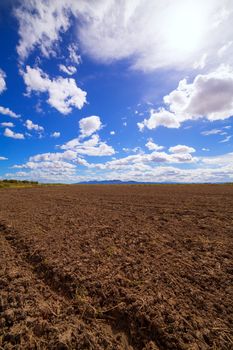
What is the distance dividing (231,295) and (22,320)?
353 centimetres

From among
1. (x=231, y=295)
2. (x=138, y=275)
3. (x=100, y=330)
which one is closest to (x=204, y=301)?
(x=231, y=295)

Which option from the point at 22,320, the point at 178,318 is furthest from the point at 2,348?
the point at 178,318

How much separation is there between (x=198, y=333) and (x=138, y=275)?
1618mm

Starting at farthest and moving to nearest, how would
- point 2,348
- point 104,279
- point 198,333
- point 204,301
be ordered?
point 104,279 → point 204,301 → point 198,333 → point 2,348

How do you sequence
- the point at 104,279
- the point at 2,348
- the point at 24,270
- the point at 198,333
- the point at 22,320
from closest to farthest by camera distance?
the point at 2,348
the point at 198,333
the point at 22,320
the point at 104,279
the point at 24,270

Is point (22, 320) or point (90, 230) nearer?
point (22, 320)

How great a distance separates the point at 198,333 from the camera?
8.86 feet

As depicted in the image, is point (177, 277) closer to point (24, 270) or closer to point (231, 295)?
point (231, 295)

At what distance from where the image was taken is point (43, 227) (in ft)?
26.1

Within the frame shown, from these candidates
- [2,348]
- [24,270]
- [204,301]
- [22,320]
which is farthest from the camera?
[24,270]

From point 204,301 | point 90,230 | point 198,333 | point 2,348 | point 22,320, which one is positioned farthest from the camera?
point 90,230

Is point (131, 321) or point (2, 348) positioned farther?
→ point (131, 321)

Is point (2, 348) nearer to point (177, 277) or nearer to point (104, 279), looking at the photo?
point (104, 279)

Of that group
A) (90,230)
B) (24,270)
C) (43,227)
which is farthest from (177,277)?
(43,227)
